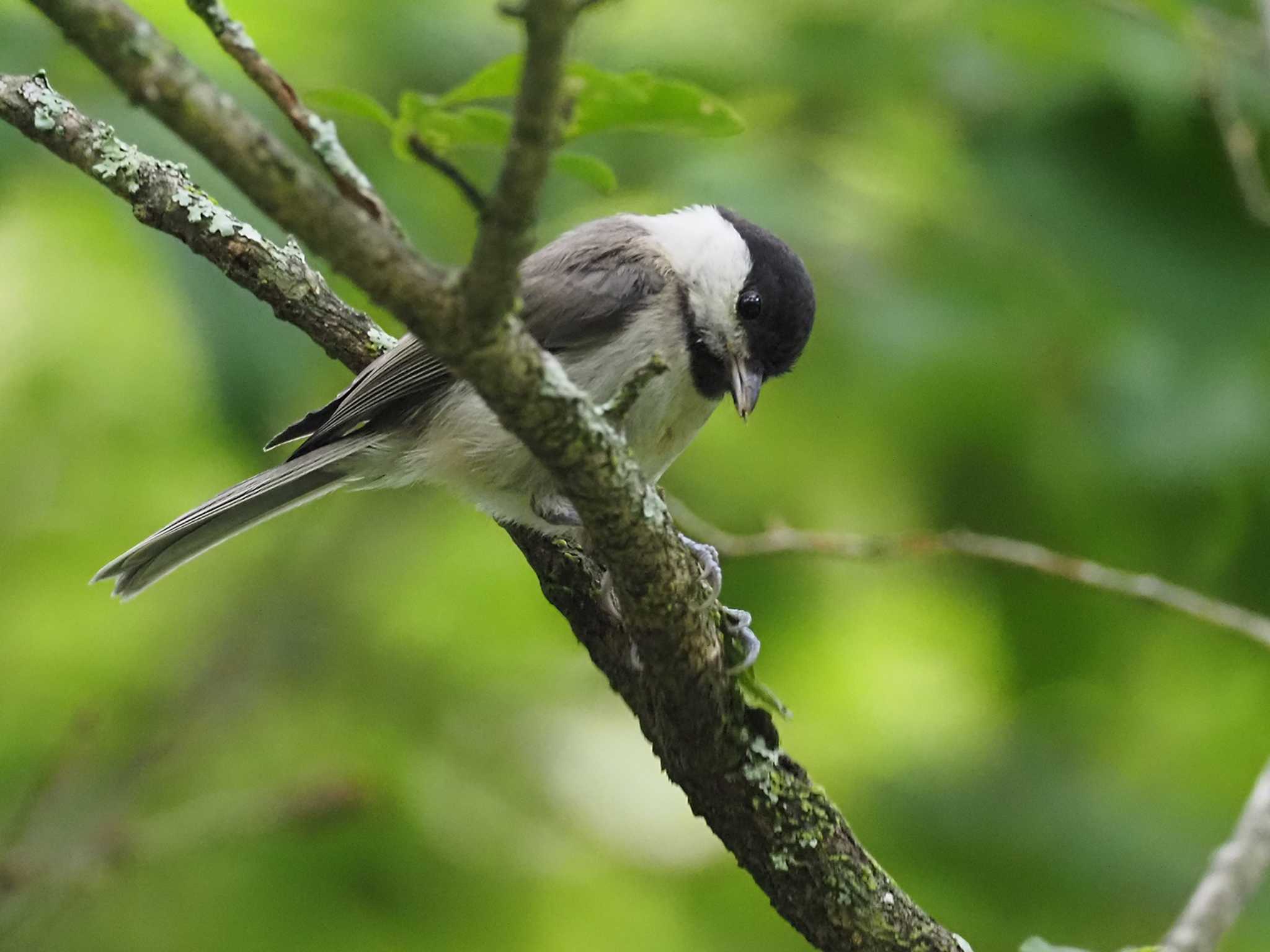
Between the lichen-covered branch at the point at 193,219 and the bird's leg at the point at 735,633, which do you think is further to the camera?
the lichen-covered branch at the point at 193,219

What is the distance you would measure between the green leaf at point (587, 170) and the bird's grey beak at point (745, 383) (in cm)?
164

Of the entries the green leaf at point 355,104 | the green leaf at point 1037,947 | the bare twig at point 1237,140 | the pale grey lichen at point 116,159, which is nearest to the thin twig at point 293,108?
the green leaf at point 355,104

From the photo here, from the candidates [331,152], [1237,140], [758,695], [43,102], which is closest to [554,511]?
[758,695]

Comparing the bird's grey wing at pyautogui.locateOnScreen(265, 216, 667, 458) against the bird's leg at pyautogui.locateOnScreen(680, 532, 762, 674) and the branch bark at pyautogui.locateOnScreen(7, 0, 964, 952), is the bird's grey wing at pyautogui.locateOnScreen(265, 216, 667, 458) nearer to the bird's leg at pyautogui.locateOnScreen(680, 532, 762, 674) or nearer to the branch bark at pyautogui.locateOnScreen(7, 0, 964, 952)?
the branch bark at pyautogui.locateOnScreen(7, 0, 964, 952)

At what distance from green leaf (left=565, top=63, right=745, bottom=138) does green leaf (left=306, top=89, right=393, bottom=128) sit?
0.75 ft

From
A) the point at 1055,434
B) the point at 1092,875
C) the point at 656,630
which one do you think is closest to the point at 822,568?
the point at 1055,434

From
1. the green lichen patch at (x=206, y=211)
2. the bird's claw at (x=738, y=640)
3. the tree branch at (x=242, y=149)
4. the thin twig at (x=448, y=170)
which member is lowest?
the tree branch at (x=242, y=149)

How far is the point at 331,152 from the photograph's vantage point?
6.51ft

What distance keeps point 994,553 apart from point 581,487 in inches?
69.3

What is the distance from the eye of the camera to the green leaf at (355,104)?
153 cm

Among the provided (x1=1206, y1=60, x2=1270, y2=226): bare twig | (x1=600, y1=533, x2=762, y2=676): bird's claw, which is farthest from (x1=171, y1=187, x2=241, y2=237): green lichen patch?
(x1=1206, y1=60, x2=1270, y2=226): bare twig

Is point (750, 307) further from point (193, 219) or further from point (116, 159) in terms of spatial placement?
point (116, 159)

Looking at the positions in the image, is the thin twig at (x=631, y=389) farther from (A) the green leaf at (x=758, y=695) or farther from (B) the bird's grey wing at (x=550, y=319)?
(B) the bird's grey wing at (x=550, y=319)

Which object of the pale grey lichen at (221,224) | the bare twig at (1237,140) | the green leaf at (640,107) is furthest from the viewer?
the bare twig at (1237,140)
